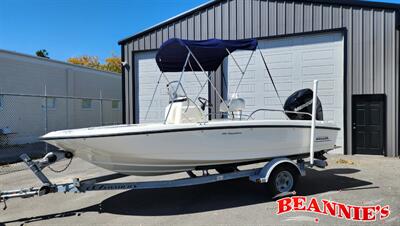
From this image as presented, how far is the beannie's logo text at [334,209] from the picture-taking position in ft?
14.4

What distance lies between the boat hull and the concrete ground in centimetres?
61

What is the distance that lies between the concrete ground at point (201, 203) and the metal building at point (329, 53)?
107 inches

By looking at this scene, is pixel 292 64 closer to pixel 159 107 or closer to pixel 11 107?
pixel 159 107

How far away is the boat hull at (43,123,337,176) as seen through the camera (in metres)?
4.40

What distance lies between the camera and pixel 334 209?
15.2ft

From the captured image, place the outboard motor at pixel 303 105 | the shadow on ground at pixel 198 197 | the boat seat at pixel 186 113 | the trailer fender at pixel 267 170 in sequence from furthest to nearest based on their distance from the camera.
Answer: the outboard motor at pixel 303 105
the boat seat at pixel 186 113
the trailer fender at pixel 267 170
the shadow on ground at pixel 198 197

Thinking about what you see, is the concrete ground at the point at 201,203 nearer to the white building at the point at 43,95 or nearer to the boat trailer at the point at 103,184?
the boat trailer at the point at 103,184

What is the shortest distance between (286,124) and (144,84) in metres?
8.25

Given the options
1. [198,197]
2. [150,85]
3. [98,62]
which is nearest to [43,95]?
[150,85]

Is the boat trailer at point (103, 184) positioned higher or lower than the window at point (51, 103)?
lower

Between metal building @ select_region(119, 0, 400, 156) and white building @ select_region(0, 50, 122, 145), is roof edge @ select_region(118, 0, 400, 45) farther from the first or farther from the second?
white building @ select_region(0, 50, 122, 145)

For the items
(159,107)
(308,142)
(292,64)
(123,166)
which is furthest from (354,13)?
(123,166)

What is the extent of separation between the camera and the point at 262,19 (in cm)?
1088

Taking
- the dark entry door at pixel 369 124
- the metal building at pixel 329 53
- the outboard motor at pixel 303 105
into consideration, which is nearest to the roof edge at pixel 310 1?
the metal building at pixel 329 53
